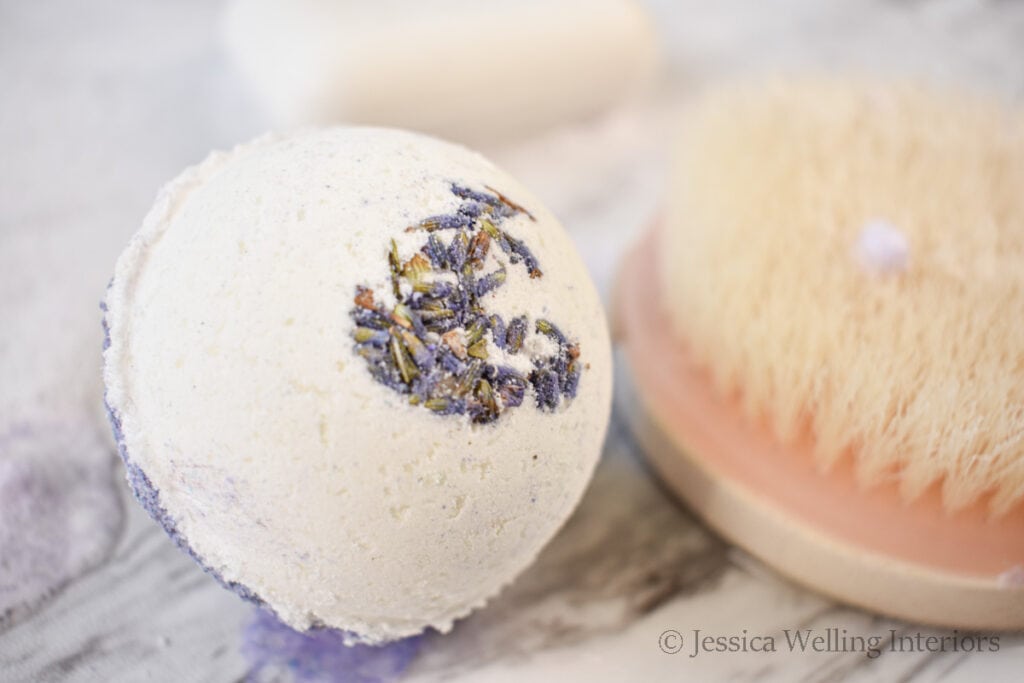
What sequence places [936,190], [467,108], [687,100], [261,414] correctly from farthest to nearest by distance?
[687,100], [467,108], [936,190], [261,414]

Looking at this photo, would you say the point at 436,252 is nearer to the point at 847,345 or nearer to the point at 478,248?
the point at 478,248

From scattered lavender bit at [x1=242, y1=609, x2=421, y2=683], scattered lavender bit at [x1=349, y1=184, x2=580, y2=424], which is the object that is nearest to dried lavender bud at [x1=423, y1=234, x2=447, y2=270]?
scattered lavender bit at [x1=349, y1=184, x2=580, y2=424]

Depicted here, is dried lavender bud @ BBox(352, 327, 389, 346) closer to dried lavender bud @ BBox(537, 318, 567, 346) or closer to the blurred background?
dried lavender bud @ BBox(537, 318, 567, 346)

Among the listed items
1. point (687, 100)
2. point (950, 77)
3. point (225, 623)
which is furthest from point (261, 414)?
point (950, 77)

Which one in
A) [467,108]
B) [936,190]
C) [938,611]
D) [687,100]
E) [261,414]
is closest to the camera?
[261,414]

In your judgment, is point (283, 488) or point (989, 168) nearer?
point (283, 488)

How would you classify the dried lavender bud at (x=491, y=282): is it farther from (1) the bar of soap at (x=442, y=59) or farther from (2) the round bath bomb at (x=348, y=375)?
(1) the bar of soap at (x=442, y=59)

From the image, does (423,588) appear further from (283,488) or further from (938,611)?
(938,611)

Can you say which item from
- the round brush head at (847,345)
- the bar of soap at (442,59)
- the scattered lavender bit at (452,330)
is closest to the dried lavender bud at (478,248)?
the scattered lavender bit at (452,330)
